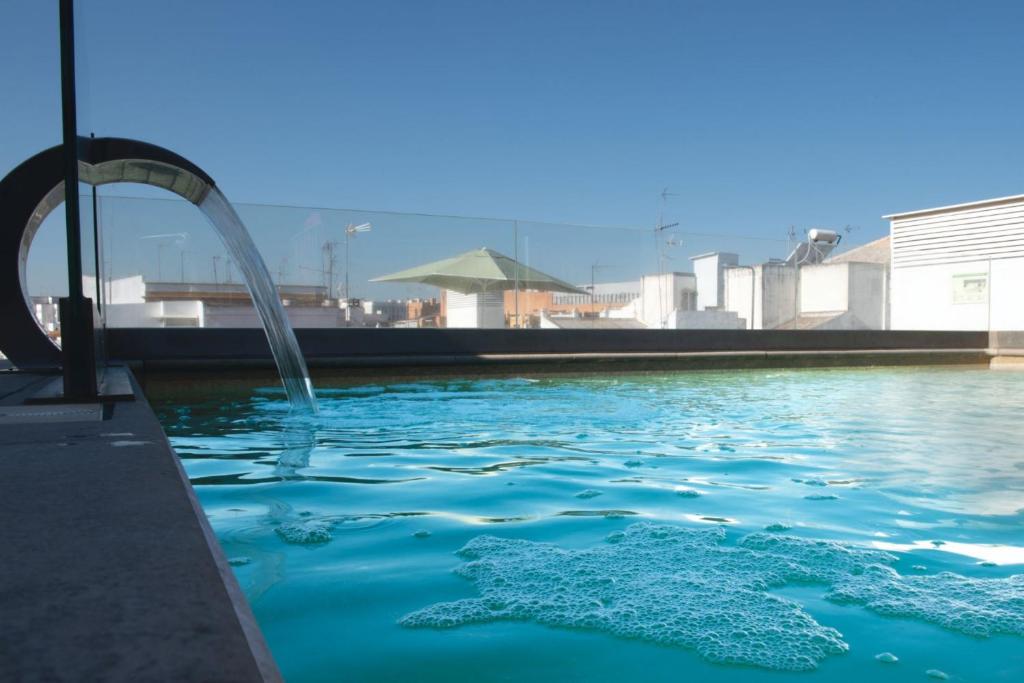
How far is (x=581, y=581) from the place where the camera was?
2.09 metres

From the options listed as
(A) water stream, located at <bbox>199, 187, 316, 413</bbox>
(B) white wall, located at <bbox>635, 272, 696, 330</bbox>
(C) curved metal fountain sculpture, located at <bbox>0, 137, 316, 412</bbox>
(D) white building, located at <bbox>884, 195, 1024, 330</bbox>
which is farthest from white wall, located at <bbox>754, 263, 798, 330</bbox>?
(C) curved metal fountain sculpture, located at <bbox>0, 137, 316, 412</bbox>

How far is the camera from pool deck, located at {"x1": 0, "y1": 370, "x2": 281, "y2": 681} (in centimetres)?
66

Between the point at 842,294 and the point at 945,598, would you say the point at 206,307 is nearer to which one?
the point at 945,598

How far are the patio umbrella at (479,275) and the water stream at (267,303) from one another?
12.7ft

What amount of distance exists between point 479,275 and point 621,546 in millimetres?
9441

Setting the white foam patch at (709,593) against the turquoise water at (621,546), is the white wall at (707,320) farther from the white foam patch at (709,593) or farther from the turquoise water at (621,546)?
the white foam patch at (709,593)

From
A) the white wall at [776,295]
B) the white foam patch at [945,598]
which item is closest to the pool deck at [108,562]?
Answer: the white foam patch at [945,598]

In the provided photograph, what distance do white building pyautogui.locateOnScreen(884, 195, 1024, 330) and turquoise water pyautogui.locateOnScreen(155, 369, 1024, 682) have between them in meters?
14.1

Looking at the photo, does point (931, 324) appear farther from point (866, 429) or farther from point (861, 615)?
point (861, 615)

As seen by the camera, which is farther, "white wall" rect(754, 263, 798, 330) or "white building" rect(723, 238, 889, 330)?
"white wall" rect(754, 263, 798, 330)

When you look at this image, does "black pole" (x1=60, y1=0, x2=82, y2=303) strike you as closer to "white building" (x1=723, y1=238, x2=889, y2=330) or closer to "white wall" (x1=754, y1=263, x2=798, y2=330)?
"white building" (x1=723, y1=238, x2=889, y2=330)

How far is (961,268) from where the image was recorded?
1894cm

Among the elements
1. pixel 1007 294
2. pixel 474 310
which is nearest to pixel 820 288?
pixel 1007 294

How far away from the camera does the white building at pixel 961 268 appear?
17156 mm
